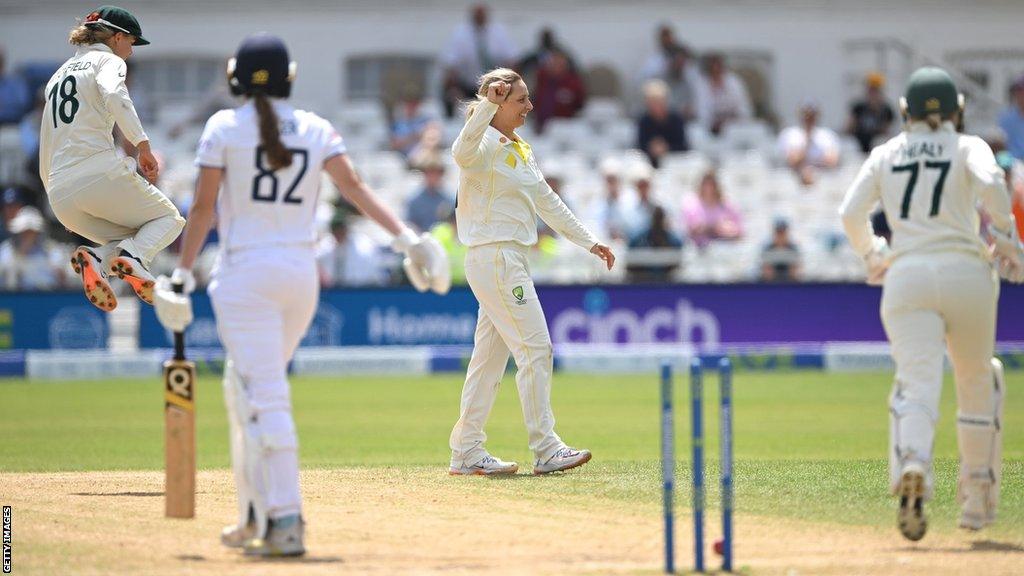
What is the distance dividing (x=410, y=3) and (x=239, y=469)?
19821 millimetres

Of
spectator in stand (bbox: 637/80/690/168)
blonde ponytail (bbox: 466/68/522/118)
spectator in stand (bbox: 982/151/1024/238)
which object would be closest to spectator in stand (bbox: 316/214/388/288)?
spectator in stand (bbox: 637/80/690/168)

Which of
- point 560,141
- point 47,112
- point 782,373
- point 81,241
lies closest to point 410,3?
point 560,141

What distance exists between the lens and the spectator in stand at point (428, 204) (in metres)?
19.6

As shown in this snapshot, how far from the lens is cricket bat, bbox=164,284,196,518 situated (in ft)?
23.1

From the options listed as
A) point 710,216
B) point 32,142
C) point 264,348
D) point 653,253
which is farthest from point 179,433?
point 32,142

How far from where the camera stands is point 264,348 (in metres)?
6.79

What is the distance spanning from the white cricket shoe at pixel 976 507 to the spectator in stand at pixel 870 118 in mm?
16801

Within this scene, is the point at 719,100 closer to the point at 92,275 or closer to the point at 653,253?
the point at 653,253

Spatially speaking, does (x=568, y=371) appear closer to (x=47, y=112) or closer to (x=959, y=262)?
(x=47, y=112)

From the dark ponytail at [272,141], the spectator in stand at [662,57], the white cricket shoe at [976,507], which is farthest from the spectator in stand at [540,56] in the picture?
the dark ponytail at [272,141]

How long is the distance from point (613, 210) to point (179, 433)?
13.3m

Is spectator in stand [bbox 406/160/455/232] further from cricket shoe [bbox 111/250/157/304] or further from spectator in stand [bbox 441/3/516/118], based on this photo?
cricket shoe [bbox 111/250/157/304]

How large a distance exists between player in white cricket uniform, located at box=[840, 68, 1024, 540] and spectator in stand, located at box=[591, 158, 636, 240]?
12.3 meters

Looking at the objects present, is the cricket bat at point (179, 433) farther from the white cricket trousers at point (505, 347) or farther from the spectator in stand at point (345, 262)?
the spectator in stand at point (345, 262)
